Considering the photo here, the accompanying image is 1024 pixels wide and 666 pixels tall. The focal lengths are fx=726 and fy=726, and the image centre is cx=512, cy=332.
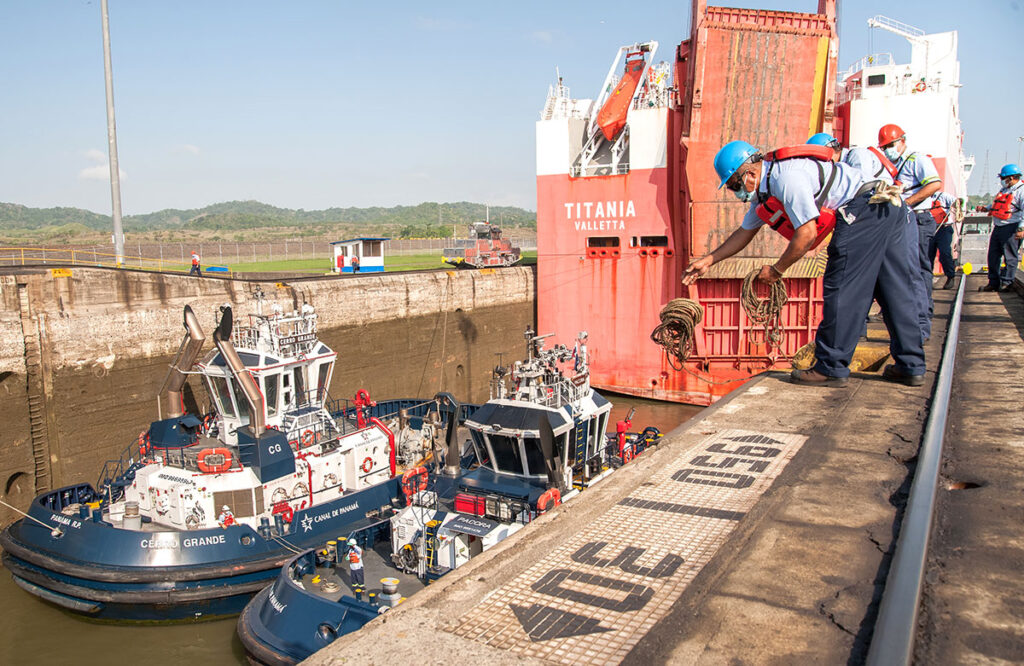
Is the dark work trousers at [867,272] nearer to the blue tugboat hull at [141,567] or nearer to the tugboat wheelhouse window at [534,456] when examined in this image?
the tugboat wheelhouse window at [534,456]

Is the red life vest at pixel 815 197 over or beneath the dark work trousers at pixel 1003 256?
over

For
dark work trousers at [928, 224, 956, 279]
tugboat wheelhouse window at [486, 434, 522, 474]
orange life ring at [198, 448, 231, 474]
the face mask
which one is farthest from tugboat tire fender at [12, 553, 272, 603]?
dark work trousers at [928, 224, 956, 279]

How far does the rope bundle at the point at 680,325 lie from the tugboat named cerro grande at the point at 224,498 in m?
6.13

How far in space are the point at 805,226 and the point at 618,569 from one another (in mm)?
3582

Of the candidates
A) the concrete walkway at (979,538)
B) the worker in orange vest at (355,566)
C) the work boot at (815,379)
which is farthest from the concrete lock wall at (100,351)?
the concrete walkway at (979,538)

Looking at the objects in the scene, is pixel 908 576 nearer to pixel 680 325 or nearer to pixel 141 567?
pixel 680 325

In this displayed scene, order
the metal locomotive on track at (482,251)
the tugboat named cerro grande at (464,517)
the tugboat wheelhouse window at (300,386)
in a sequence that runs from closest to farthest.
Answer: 1. the tugboat named cerro grande at (464,517)
2. the tugboat wheelhouse window at (300,386)
3. the metal locomotive on track at (482,251)

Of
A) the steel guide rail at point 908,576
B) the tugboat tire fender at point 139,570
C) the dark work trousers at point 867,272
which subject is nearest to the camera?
the steel guide rail at point 908,576

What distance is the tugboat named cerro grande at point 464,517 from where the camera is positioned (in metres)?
9.59

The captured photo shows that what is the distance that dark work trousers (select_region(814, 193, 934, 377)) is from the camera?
231 inches

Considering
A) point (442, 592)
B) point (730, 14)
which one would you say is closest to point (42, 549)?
point (442, 592)

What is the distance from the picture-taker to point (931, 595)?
2498 mm

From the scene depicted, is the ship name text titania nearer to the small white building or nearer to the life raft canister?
the life raft canister

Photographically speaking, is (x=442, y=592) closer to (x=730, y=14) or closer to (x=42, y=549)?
(x=42, y=549)
